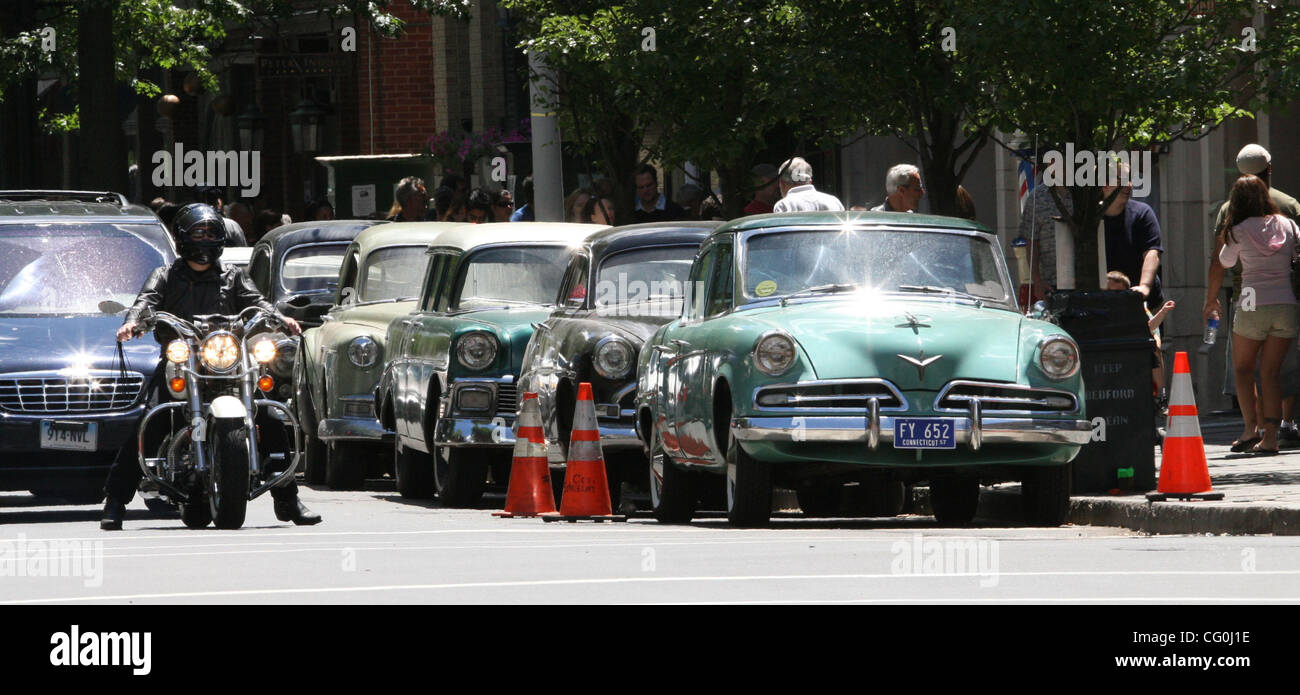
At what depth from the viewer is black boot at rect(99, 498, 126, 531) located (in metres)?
13.3

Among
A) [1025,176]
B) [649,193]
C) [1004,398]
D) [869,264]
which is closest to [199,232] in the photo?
[869,264]

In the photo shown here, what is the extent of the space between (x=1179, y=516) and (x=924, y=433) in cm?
132

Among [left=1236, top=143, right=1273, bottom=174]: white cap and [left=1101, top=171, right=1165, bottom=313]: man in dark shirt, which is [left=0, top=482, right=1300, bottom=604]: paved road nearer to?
[left=1101, top=171, right=1165, bottom=313]: man in dark shirt

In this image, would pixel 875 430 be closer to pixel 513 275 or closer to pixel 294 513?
pixel 294 513

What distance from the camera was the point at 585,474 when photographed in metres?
13.8

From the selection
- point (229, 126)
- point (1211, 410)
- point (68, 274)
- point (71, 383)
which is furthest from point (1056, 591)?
point (229, 126)

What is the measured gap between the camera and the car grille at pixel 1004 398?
12.3m

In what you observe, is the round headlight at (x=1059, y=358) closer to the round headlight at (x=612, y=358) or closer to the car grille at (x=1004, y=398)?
the car grille at (x=1004, y=398)

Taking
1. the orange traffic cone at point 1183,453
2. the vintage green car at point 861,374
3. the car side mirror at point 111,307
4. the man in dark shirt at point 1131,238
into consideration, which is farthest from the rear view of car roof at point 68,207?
the orange traffic cone at point 1183,453

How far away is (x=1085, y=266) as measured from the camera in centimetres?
1529

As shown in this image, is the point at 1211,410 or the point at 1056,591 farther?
the point at 1211,410

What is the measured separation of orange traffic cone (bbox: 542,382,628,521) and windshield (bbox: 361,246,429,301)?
5.23 m

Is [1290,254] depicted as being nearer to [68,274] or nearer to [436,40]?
[68,274]
